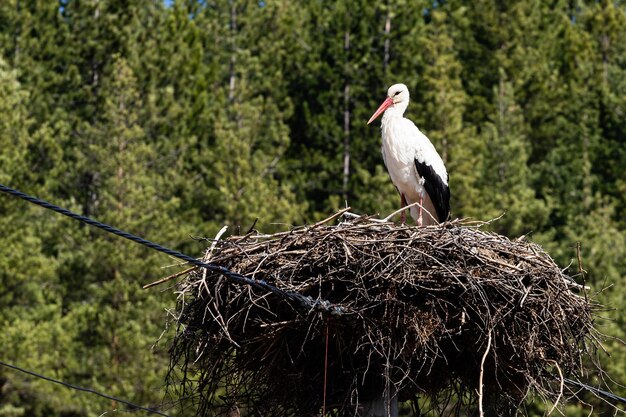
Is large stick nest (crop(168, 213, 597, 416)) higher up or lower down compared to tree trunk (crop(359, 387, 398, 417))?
higher up

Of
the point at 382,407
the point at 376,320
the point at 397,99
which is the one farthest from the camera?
the point at 397,99

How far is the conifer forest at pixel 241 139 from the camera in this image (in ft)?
78.8

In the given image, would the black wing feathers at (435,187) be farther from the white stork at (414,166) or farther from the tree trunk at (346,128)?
the tree trunk at (346,128)

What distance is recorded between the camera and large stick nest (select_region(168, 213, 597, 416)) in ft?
27.8

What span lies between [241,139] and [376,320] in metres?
21.1

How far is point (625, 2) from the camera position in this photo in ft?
130

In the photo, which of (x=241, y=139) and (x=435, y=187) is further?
(x=241, y=139)

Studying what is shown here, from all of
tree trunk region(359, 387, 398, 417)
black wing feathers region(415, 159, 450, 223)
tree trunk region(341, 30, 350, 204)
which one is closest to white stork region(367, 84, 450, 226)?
black wing feathers region(415, 159, 450, 223)

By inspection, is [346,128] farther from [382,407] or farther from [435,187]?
[382,407]

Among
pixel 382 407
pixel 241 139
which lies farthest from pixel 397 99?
pixel 241 139

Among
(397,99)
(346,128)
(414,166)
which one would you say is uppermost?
(397,99)

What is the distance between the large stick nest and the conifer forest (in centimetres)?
1274

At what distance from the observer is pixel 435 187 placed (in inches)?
434

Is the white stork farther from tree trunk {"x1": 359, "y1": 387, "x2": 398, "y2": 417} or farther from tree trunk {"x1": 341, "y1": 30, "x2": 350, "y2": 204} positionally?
tree trunk {"x1": 341, "y1": 30, "x2": 350, "y2": 204}
